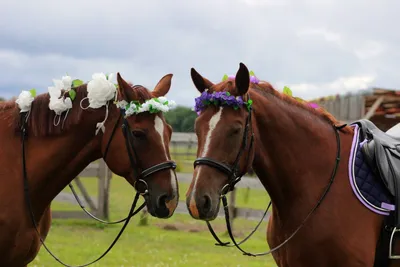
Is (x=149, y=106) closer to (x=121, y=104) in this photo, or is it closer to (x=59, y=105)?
(x=121, y=104)

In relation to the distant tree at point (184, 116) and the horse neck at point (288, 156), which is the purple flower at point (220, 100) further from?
the distant tree at point (184, 116)

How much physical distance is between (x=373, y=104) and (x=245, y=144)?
1040 cm

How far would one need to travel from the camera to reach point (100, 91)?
12.0 ft

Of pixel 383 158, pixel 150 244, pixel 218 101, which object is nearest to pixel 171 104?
pixel 218 101

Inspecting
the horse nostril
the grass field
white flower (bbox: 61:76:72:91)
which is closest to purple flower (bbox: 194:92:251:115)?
the horse nostril

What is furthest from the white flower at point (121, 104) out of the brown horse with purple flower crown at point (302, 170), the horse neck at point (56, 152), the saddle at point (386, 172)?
the saddle at point (386, 172)

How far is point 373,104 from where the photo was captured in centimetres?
1254

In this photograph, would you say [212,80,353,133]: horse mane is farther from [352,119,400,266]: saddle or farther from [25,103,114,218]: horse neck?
[25,103,114,218]: horse neck

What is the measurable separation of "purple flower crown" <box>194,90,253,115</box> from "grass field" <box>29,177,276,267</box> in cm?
467

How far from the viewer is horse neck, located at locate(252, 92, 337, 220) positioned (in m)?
3.31

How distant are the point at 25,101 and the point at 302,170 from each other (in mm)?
2200

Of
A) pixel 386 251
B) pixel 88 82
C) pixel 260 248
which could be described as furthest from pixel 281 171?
pixel 260 248

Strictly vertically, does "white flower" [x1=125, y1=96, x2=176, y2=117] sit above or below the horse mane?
below

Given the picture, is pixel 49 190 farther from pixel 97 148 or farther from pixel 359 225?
pixel 359 225
